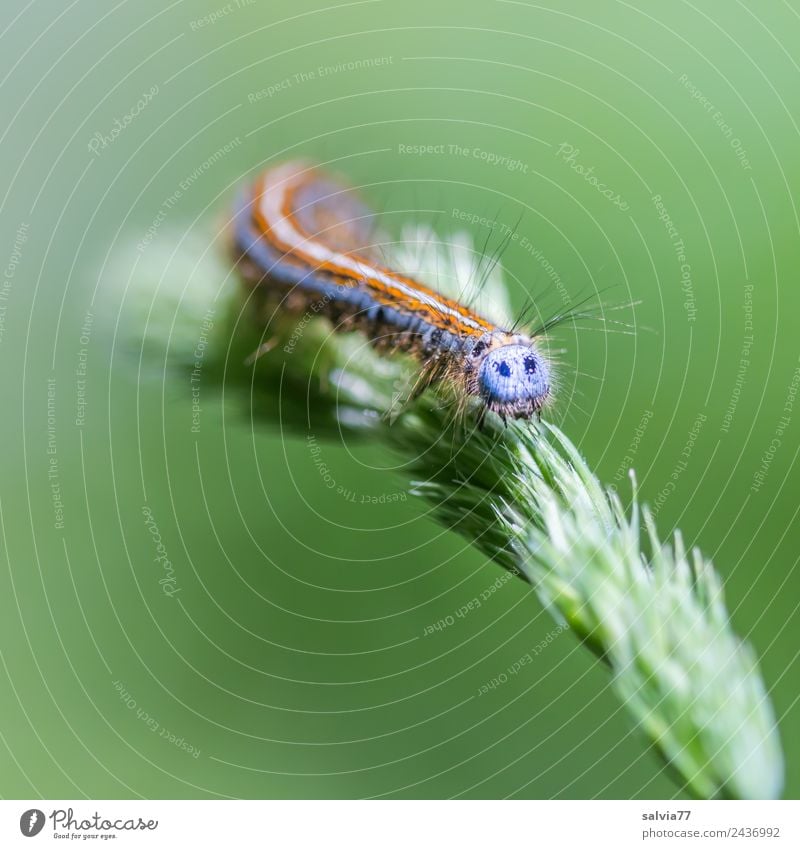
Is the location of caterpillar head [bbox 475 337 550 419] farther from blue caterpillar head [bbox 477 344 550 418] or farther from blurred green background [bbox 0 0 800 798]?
blurred green background [bbox 0 0 800 798]

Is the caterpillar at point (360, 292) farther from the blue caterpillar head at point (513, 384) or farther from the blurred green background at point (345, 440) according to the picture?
the blurred green background at point (345, 440)

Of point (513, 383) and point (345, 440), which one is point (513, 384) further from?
point (345, 440)

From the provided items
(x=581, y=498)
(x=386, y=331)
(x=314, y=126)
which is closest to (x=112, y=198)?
(x=314, y=126)

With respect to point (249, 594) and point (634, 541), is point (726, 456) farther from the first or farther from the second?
point (249, 594)

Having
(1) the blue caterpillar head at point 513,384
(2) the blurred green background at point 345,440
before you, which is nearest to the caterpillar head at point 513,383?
(1) the blue caterpillar head at point 513,384

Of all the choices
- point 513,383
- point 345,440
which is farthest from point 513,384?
point 345,440
